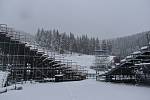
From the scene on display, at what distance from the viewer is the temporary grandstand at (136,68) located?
14758 millimetres

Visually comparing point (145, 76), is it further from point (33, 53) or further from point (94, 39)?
point (94, 39)

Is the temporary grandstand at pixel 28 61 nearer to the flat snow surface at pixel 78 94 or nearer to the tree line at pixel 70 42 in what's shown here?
the flat snow surface at pixel 78 94

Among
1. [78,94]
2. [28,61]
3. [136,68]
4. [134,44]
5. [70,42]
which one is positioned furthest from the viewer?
[70,42]

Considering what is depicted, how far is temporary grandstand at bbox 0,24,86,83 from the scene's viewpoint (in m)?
18.6

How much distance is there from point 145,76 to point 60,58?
8.28m

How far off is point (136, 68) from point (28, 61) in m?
9.50

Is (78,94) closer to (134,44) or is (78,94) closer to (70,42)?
(134,44)

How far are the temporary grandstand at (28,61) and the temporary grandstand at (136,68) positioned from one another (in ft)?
12.7

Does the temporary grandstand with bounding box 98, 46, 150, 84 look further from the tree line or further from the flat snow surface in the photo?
the tree line

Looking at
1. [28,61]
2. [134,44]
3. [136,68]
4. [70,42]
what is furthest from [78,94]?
[70,42]

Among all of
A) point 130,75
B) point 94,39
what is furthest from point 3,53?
point 94,39

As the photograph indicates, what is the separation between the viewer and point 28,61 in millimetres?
19688

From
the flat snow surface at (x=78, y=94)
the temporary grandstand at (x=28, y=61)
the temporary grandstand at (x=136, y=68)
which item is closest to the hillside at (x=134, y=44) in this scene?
the temporary grandstand at (x=136, y=68)

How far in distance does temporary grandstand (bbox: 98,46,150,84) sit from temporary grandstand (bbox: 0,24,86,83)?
387 centimetres
